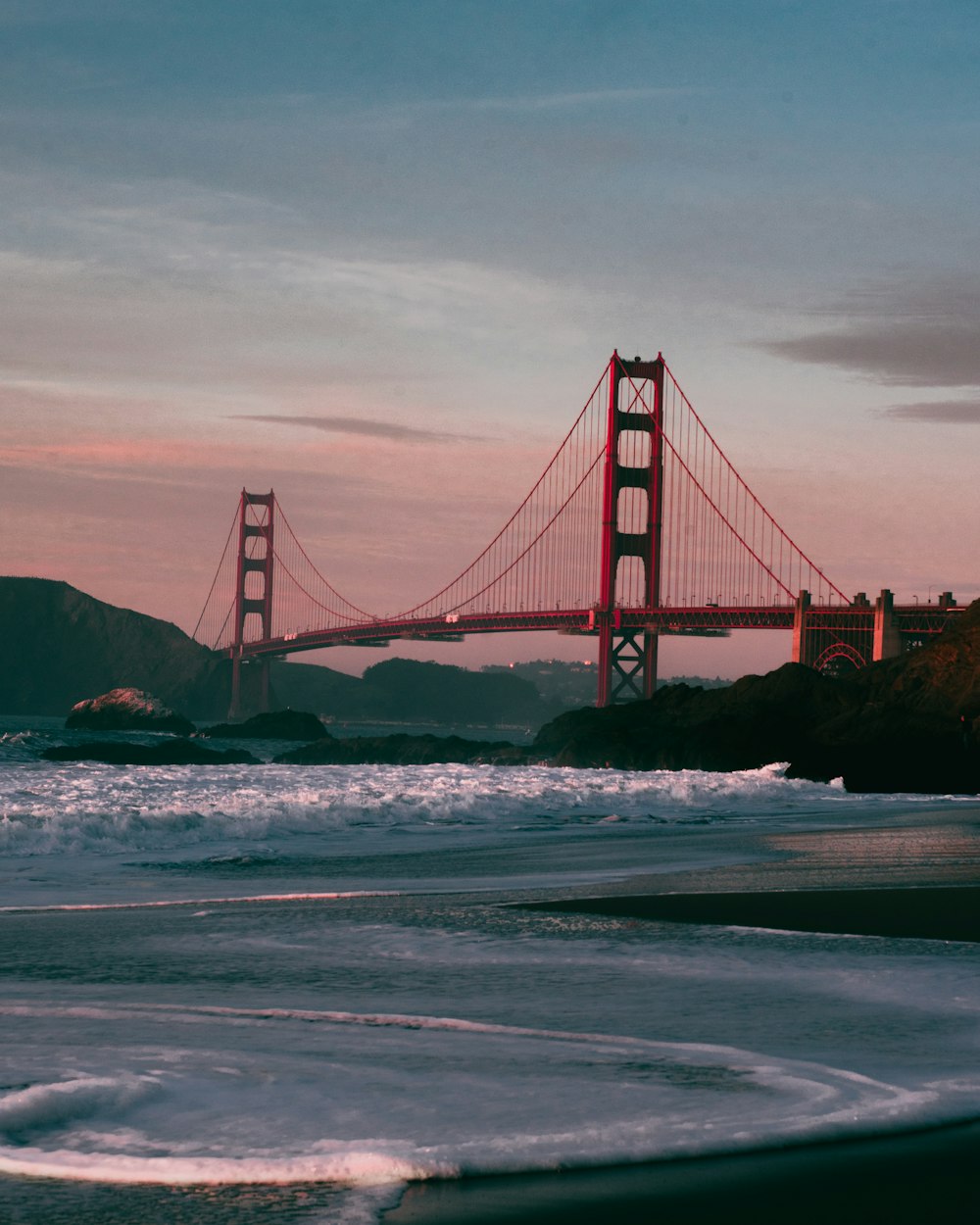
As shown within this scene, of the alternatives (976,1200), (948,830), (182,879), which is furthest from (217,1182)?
(948,830)

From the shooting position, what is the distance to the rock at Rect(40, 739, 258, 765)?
2324 inches

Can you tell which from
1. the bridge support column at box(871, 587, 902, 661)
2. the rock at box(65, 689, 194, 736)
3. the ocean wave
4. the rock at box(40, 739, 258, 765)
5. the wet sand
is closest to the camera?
the wet sand

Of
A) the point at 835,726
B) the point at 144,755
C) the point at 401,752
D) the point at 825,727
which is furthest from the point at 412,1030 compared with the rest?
the point at 401,752

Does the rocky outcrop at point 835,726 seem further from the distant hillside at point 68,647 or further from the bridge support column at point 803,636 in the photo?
the distant hillside at point 68,647

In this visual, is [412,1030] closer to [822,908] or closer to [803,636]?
[822,908]

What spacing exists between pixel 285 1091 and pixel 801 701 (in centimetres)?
4451

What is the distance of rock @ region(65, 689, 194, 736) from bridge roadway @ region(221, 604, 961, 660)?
25.3 metres

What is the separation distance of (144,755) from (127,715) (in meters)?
47.1

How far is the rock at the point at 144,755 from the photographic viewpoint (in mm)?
59031

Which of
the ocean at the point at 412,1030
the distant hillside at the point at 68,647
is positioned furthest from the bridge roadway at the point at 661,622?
the distant hillside at the point at 68,647

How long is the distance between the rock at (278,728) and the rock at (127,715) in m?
5.86

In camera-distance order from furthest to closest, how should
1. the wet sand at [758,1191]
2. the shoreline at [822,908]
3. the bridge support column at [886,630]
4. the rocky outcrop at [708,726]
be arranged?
1. the bridge support column at [886,630]
2. the rocky outcrop at [708,726]
3. the shoreline at [822,908]
4. the wet sand at [758,1191]

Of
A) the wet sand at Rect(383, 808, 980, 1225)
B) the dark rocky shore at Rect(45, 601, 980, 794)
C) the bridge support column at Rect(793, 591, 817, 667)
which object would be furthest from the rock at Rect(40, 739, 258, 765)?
the wet sand at Rect(383, 808, 980, 1225)

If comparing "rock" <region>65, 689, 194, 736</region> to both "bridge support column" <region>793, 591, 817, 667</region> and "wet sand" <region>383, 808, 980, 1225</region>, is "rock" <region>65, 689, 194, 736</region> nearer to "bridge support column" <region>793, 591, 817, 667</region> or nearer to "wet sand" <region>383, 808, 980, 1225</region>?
"bridge support column" <region>793, 591, 817, 667</region>
